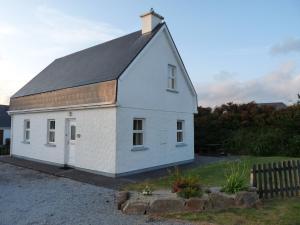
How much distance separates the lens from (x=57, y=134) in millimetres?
16062

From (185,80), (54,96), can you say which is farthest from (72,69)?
(185,80)

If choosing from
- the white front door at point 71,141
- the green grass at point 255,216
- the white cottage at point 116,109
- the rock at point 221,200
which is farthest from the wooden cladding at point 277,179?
the white front door at point 71,141

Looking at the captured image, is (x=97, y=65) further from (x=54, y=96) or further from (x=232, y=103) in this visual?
(x=232, y=103)

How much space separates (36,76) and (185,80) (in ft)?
37.9

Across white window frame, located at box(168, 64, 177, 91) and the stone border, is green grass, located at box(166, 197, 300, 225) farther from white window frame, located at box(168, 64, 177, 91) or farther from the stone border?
white window frame, located at box(168, 64, 177, 91)

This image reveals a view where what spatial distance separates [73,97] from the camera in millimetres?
15008

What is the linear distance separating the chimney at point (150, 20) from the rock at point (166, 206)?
1119cm

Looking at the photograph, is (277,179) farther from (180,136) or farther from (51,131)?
(51,131)

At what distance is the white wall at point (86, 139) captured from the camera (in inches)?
522

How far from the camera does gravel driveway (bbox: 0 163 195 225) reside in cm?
701

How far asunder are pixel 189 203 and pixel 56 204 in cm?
382

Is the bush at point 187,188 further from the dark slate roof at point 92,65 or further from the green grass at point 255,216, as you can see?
the dark slate roof at point 92,65

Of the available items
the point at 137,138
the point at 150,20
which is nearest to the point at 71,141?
the point at 137,138

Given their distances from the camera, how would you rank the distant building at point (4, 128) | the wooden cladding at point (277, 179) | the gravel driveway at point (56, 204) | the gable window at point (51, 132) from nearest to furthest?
the gravel driveway at point (56, 204) → the wooden cladding at point (277, 179) → the gable window at point (51, 132) → the distant building at point (4, 128)
